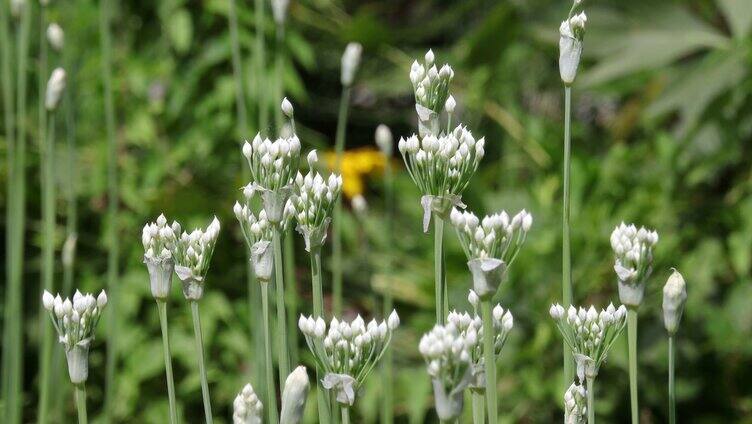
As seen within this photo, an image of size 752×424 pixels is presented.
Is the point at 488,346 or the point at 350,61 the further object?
the point at 350,61

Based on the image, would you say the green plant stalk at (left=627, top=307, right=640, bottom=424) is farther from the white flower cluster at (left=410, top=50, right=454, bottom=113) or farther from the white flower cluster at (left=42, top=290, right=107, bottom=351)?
the white flower cluster at (left=42, top=290, right=107, bottom=351)

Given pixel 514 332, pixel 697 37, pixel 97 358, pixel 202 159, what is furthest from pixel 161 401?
pixel 697 37

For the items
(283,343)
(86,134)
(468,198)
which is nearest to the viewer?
(283,343)

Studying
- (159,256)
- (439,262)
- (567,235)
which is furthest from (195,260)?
(567,235)

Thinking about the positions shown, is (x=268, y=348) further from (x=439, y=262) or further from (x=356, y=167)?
(x=356, y=167)

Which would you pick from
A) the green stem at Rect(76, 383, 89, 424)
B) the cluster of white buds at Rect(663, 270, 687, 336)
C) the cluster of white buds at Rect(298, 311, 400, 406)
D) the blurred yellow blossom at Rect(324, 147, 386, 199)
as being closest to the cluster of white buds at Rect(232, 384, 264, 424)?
the cluster of white buds at Rect(298, 311, 400, 406)

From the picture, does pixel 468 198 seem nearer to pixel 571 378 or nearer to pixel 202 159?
pixel 202 159
